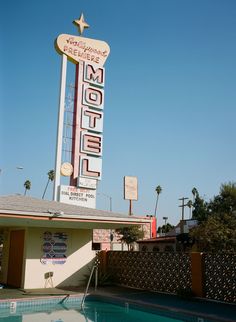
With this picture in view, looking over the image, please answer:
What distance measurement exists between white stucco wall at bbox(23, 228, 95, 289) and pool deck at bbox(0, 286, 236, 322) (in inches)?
26.5

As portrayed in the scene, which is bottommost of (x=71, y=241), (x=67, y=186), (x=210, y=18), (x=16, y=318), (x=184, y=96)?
(x=16, y=318)

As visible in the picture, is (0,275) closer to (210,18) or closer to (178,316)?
(178,316)

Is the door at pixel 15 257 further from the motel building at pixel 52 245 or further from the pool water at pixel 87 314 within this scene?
the pool water at pixel 87 314

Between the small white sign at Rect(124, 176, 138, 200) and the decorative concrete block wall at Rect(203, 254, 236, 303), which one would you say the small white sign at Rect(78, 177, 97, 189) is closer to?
the decorative concrete block wall at Rect(203, 254, 236, 303)

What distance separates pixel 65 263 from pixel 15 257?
2046 millimetres

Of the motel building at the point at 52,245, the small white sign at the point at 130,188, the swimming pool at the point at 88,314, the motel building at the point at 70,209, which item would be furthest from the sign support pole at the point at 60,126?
the small white sign at the point at 130,188

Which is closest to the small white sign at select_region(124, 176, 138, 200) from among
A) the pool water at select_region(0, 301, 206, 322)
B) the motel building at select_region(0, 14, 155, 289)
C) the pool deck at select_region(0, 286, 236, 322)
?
the motel building at select_region(0, 14, 155, 289)

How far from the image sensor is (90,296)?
1301 cm

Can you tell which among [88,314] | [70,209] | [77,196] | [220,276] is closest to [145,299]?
[88,314]

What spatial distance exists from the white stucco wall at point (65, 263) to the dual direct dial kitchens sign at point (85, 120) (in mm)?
6512

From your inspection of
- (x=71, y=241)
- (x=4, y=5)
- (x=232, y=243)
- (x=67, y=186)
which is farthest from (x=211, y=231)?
(x=4, y=5)

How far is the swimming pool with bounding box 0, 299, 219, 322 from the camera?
1041 cm

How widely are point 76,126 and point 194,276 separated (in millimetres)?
13456

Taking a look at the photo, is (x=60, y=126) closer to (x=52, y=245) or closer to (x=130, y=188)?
(x=52, y=245)
